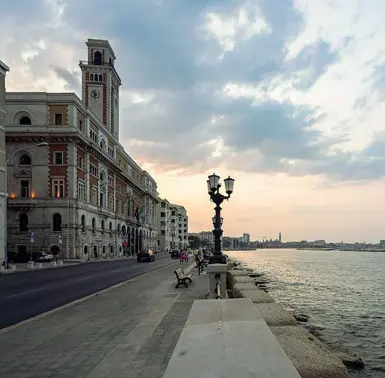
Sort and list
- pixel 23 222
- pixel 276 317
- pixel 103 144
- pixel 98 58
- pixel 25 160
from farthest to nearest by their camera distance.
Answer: pixel 98 58 → pixel 103 144 → pixel 25 160 → pixel 23 222 → pixel 276 317

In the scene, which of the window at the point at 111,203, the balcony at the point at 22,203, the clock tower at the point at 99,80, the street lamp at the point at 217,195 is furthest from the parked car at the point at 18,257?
the street lamp at the point at 217,195

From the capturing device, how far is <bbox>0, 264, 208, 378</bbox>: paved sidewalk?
276 inches

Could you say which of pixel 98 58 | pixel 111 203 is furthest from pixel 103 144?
pixel 98 58

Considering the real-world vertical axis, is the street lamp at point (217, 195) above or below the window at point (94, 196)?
below

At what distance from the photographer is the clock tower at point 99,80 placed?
87875 mm

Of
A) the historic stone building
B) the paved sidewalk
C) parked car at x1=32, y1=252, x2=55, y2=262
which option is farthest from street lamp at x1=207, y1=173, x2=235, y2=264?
the historic stone building

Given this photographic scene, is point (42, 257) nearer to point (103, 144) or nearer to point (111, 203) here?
point (103, 144)

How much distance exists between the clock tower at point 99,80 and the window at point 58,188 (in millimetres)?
28487

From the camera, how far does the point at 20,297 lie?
1802cm

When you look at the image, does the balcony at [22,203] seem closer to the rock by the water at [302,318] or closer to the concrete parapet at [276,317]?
the rock by the water at [302,318]

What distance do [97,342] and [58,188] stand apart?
5483 centimetres

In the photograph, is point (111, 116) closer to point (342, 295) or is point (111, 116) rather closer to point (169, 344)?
point (342, 295)

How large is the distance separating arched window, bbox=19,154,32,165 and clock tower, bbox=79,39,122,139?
1067 inches

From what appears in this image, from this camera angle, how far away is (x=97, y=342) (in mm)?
8938
